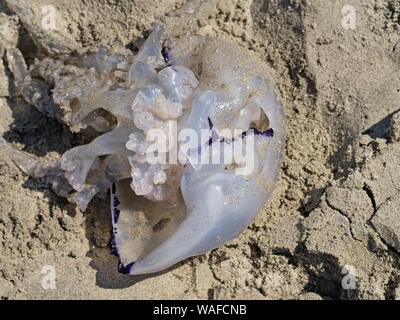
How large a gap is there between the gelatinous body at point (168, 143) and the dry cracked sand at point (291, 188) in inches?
7.5

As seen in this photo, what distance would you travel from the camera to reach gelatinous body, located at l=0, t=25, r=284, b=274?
2.65 m

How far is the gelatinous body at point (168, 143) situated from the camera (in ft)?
8.70

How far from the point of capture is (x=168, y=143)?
2.67 meters

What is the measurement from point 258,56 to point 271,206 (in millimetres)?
991

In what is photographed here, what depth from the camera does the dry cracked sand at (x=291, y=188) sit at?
2.70 m

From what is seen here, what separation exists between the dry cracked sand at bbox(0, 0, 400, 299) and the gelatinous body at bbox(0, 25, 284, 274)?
7.5 inches

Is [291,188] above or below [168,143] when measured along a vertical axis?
below

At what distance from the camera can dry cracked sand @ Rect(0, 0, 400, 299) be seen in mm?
2695

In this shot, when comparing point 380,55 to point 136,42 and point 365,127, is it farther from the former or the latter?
point 136,42

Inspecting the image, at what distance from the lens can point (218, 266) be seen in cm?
292

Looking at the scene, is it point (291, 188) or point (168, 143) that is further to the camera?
point (291, 188)

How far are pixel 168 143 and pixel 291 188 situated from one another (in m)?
0.81

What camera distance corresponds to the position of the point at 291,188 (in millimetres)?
3014

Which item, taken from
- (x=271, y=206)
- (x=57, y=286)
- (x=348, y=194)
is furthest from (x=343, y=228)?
(x=57, y=286)
